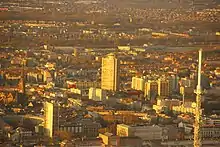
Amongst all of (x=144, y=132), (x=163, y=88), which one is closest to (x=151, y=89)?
(x=163, y=88)

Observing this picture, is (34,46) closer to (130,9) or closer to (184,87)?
(130,9)

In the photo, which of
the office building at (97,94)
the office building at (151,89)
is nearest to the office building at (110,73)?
the office building at (97,94)

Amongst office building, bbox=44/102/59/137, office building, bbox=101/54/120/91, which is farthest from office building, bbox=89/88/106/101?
office building, bbox=44/102/59/137

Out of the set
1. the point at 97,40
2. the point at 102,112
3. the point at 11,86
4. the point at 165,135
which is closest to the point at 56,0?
the point at 97,40

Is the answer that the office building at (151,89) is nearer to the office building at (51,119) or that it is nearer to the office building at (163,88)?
the office building at (163,88)

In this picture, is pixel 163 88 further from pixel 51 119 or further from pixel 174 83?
pixel 51 119
